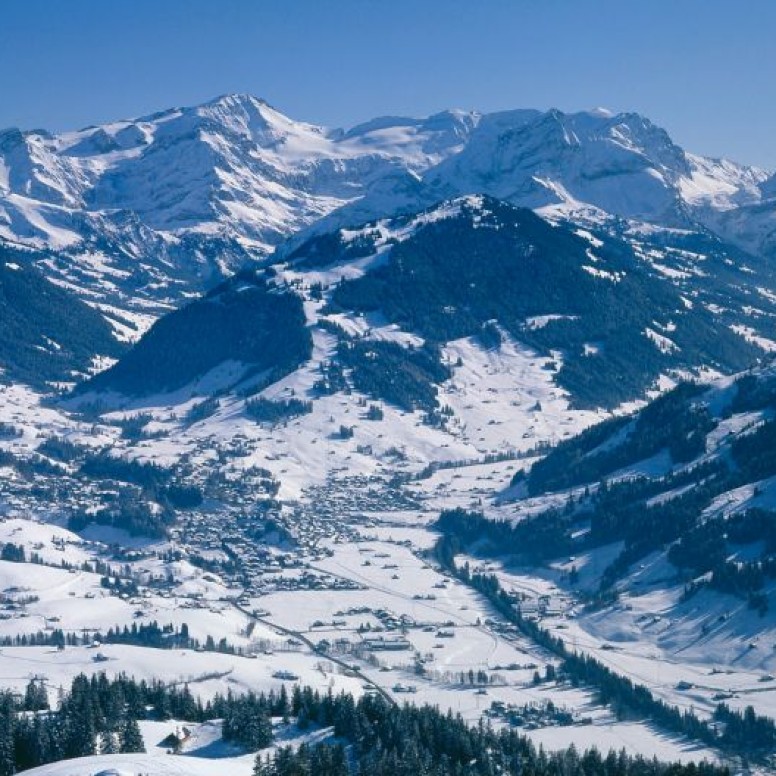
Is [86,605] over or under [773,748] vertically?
over

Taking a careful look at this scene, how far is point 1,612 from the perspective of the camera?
19588 centimetres

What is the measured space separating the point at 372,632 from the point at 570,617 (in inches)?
928

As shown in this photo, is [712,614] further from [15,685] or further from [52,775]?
[52,775]

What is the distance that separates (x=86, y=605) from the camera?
19962 centimetres

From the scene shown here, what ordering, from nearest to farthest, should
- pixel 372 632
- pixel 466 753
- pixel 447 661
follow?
pixel 466 753 → pixel 447 661 → pixel 372 632

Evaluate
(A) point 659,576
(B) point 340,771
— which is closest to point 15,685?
(B) point 340,771

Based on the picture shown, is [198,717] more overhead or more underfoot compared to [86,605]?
more underfoot

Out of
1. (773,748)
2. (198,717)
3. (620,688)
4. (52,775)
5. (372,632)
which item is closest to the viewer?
(52,775)

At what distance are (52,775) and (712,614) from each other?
95068 millimetres

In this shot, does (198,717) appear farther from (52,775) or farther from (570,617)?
(570,617)

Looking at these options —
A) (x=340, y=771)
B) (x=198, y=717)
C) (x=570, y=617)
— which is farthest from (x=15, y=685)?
(x=570, y=617)

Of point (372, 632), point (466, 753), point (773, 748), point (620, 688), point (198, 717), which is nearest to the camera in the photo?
point (466, 753)

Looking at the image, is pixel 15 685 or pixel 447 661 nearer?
pixel 15 685

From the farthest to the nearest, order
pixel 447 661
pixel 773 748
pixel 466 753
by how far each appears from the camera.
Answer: pixel 447 661, pixel 773 748, pixel 466 753
